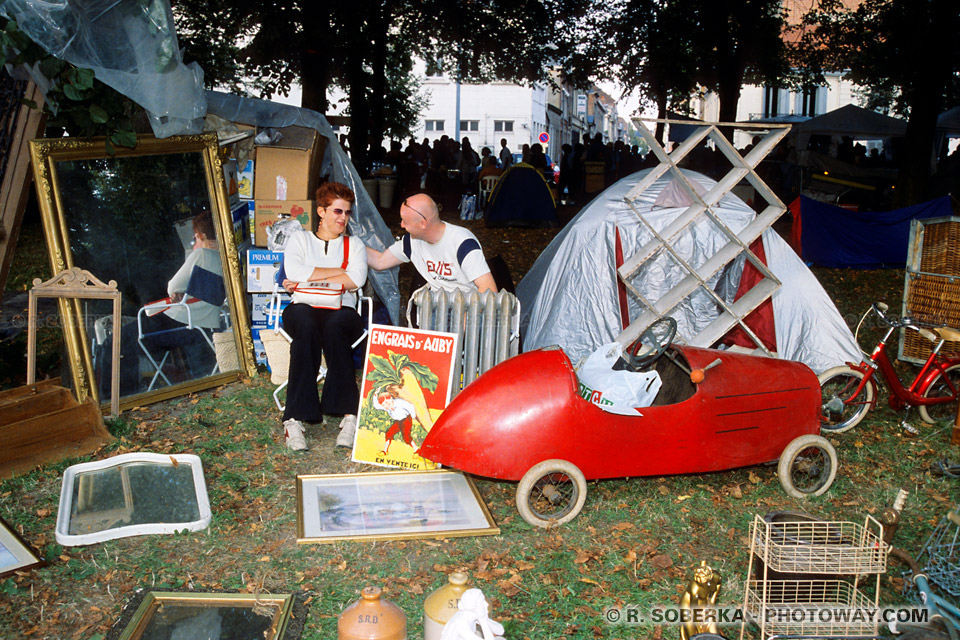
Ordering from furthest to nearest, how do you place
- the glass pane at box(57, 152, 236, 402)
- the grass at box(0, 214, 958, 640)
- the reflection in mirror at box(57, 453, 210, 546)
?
the glass pane at box(57, 152, 236, 402) < the reflection in mirror at box(57, 453, 210, 546) < the grass at box(0, 214, 958, 640)

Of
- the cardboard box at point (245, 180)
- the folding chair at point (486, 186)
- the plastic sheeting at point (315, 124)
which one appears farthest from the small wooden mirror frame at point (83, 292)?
the folding chair at point (486, 186)

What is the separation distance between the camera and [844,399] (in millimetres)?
5586

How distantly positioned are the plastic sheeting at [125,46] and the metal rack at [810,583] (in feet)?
14.9

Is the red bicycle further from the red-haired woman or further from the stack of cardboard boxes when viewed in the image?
the stack of cardboard boxes

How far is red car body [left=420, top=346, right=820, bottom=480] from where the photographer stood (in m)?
3.95

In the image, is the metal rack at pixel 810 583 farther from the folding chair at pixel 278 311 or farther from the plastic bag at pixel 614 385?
the folding chair at pixel 278 311

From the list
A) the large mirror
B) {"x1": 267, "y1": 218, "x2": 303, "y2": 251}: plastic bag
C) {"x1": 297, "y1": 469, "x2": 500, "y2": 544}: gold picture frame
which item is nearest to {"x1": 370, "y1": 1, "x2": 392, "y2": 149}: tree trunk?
{"x1": 267, "y1": 218, "x2": 303, "y2": 251}: plastic bag

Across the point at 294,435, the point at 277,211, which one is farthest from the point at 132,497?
the point at 277,211

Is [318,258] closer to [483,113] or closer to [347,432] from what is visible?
[347,432]

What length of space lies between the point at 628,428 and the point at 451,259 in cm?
179

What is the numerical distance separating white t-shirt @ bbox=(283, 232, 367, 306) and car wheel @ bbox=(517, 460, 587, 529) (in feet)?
6.50

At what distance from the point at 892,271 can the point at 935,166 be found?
7.48 m

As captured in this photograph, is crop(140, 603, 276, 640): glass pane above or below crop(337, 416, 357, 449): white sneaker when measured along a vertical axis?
below

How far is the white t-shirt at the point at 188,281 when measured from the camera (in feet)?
19.3
